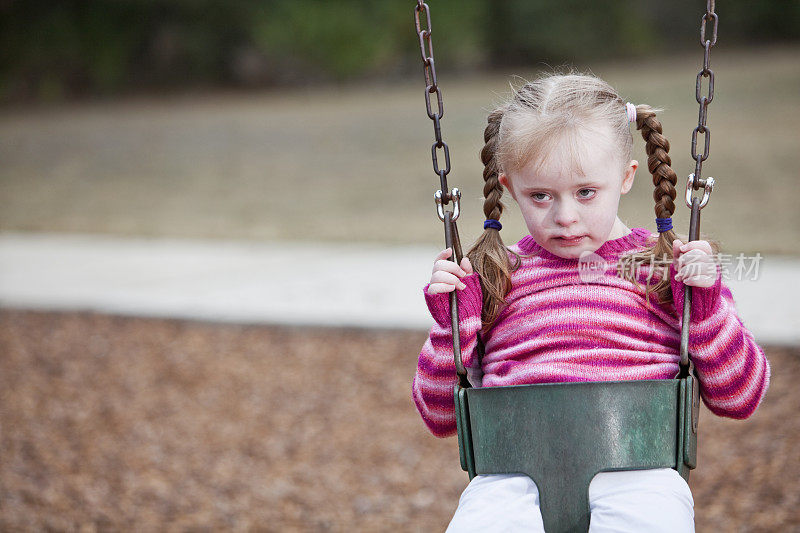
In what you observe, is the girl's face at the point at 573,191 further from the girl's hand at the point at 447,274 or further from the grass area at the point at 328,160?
the grass area at the point at 328,160

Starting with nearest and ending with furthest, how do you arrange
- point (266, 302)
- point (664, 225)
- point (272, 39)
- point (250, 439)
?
point (664, 225), point (250, 439), point (266, 302), point (272, 39)

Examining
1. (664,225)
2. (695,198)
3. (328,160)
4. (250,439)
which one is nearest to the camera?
(695,198)

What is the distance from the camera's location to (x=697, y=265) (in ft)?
6.26

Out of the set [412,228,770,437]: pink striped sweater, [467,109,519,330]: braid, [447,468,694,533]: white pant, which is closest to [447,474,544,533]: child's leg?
[447,468,694,533]: white pant

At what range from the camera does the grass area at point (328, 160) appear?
1061 centimetres

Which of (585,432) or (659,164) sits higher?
(659,164)

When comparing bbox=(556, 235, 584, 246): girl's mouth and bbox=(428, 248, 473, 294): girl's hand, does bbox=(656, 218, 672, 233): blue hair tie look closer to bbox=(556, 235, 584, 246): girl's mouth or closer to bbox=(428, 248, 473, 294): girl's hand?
bbox=(556, 235, 584, 246): girl's mouth

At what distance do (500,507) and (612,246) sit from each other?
638mm

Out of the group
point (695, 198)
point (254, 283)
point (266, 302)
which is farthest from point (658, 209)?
point (254, 283)

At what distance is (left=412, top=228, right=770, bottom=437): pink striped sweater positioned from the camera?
1.97 meters

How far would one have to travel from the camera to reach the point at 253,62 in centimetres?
2995

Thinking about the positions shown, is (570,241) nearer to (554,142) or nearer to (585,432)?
(554,142)

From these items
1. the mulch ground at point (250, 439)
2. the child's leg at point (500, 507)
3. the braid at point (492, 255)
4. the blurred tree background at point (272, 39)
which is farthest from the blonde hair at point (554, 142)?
the blurred tree background at point (272, 39)

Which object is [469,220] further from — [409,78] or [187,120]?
[409,78]
